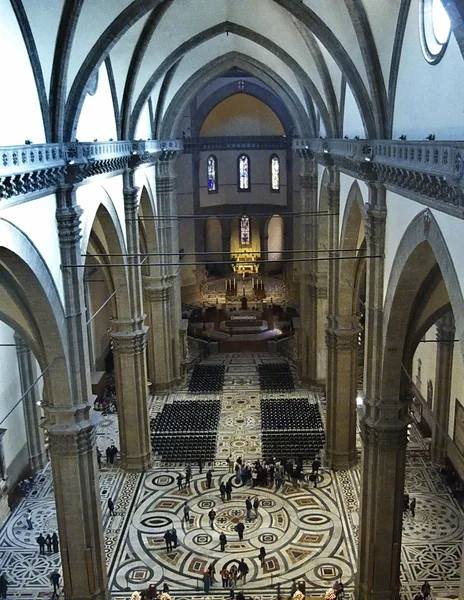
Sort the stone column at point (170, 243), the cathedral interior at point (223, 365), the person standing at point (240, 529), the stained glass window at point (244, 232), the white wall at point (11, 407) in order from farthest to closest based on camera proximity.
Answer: the stained glass window at point (244, 232)
the stone column at point (170, 243)
the white wall at point (11, 407)
the person standing at point (240, 529)
the cathedral interior at point (223, 365)

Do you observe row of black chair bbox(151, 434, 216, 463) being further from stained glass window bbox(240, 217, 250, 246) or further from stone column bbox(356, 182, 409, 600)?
stained glass window bbox(240, 217, 250, 246)

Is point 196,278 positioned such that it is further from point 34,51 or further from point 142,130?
point 34,51

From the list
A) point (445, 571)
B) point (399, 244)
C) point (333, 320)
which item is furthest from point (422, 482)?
point (399, 244)

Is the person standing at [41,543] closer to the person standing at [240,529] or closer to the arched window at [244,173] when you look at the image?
the person standing at [240,529]

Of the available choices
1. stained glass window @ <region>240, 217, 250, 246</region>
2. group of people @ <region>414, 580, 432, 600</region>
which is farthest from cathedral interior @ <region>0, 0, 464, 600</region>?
stained glass window @ <region>240, 217, 250, 246</region>

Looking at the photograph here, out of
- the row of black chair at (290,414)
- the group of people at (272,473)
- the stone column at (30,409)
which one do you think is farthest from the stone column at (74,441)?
the row of black chair at (290,414)

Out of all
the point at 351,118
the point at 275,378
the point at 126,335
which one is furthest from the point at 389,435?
the point at 275,378

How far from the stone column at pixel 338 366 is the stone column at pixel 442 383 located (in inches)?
110

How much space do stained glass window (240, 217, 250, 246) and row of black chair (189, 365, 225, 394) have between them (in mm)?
18394

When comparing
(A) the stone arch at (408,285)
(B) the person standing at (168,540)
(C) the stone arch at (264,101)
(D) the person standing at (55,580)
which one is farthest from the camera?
(C) the stone arch at (264,101)

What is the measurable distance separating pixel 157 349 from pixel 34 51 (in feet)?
59.5

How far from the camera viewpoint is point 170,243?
28984 millimetres

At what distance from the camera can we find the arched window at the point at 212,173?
4503 cm

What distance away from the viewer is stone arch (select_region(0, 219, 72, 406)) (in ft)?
38.3
